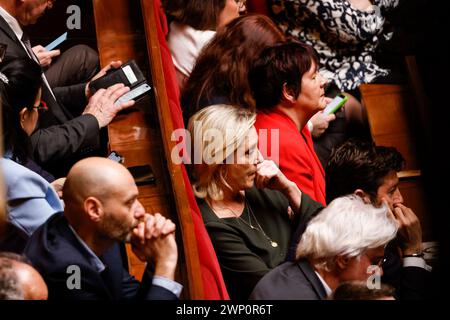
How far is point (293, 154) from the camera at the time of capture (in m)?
2.64

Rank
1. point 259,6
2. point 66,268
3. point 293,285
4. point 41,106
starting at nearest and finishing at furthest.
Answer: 1. point 66,268
2. point 293,285
3. point 41,106
4. point 259,6

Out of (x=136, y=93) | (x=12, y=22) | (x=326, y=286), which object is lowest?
(x=326, y=286)

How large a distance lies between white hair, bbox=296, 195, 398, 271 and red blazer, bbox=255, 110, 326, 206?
506mm

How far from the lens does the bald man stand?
6.30ft

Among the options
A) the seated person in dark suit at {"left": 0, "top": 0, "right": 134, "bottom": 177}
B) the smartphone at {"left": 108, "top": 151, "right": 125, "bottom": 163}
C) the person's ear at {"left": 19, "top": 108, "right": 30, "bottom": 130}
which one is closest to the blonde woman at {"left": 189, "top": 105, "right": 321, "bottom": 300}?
the smartphone at {"left": 108, "top": 151, "right": 125, "bottom": 163}

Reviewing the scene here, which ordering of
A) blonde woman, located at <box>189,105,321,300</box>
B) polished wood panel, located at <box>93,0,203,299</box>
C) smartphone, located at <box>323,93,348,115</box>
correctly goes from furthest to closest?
smartphone, located at <box>323,93,348,115</box>
blonde woman, located at <box>189,105,321,300</box>
polished wood panel, located at <box>93,0,203,299</box>

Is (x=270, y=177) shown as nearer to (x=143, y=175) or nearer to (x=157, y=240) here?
(x=143, y=175)

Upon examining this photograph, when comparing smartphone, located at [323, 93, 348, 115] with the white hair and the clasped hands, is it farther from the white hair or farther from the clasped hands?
the clasped hands

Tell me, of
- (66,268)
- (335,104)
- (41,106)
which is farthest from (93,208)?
(335,104)

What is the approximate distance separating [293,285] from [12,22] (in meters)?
1.22

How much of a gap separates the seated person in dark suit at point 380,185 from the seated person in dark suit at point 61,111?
2.12ft

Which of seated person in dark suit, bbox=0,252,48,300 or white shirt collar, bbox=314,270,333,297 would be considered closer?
seated person in dark suit, bbox=0,252,48,300

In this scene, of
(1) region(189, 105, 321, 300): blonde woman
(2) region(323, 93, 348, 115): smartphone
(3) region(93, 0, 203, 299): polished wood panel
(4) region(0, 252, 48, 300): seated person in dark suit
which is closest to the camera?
(4) region(0, 252, 48, 300): seated person in dark suit

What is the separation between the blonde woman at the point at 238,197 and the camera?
7.57 feet
